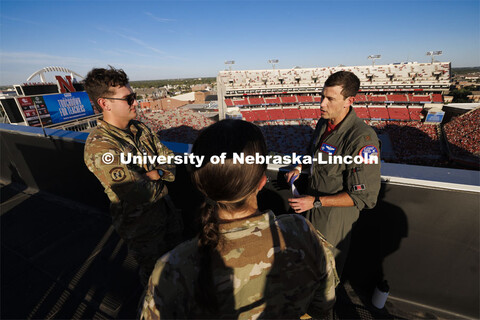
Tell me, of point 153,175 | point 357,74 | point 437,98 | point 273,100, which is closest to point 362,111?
point 357,74

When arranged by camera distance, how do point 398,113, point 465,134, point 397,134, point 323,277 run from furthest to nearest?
→ point 398,113 < point 397,134 < point 465,134 < point 323,277

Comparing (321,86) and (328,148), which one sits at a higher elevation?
Answer: (321,86)

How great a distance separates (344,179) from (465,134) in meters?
22.9

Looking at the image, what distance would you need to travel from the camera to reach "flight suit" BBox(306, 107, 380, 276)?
137cm

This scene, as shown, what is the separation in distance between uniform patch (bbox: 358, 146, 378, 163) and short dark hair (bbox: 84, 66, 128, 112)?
80.9 inches

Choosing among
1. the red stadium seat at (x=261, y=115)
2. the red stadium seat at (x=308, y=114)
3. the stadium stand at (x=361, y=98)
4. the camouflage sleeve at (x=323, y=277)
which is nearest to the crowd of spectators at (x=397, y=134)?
the red stadium seat at (x=261, y=115)

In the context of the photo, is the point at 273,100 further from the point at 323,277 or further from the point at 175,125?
the point at 323,277

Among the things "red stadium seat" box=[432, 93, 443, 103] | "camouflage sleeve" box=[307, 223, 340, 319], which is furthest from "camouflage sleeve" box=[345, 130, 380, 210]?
"red stadium seat" box=[432, 93, 443, 103]

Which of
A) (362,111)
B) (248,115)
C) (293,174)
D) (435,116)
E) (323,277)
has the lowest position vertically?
(248,115)

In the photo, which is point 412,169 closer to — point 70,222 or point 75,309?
point 75,309

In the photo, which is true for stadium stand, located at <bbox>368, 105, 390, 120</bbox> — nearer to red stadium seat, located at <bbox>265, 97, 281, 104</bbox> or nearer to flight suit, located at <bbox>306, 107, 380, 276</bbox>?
red stadium seat, located at <bbox>265, 97, 281, 104</bbox>

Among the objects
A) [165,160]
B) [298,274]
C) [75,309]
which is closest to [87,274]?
[75,309]

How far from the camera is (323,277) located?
2.94 ft

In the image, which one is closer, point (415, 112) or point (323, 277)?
point (323, 277)
